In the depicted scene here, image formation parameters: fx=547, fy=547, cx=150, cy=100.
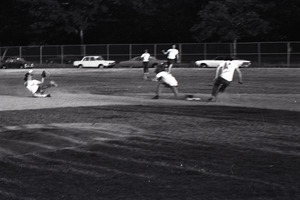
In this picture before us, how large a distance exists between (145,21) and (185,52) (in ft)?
46.8

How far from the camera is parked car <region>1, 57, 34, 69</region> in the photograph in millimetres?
48028

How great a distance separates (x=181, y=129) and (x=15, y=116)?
4.87 m

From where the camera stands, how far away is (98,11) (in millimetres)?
60000

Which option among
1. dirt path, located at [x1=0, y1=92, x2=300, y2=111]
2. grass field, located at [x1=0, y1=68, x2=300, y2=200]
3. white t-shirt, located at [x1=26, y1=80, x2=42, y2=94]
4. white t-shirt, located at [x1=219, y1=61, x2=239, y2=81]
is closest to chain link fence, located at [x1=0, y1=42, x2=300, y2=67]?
dirt path, located at [x1=0, y1=92, x2=300, y2=111]

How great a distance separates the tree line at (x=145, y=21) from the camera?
49.3 meters

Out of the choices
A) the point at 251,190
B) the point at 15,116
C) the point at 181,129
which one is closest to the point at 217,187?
the point at 251,190

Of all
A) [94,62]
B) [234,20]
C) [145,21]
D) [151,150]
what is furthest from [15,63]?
[151,150]

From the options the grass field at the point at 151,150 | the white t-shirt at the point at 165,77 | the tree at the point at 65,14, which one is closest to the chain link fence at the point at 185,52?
the tree at the point at 65,14

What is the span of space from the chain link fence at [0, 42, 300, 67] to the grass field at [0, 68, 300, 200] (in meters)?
26.9

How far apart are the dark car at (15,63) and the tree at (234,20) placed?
16.4m

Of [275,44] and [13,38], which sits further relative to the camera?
[13,38]

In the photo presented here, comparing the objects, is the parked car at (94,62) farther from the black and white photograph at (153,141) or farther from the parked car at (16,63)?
the black and white photograph at (153,141)

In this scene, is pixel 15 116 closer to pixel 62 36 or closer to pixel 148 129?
pixel 148 129

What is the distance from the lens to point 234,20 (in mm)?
48688
